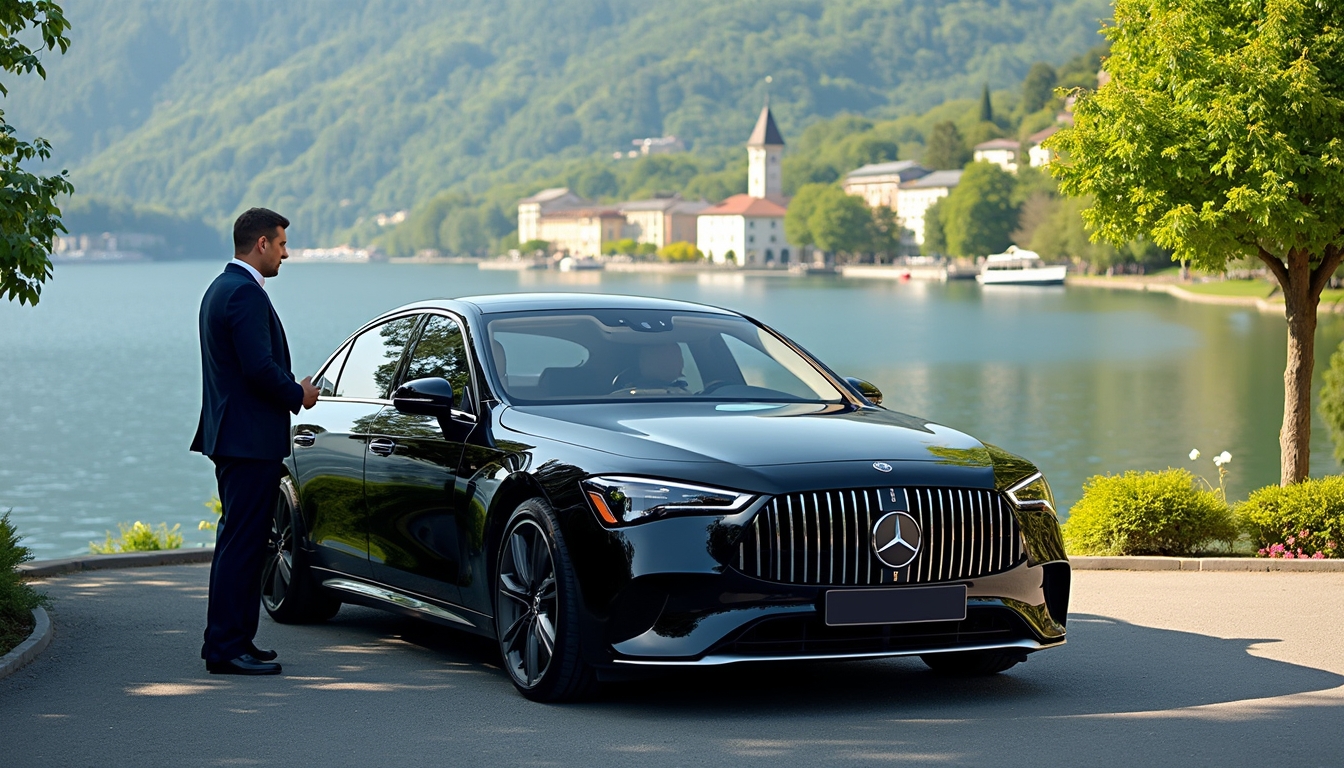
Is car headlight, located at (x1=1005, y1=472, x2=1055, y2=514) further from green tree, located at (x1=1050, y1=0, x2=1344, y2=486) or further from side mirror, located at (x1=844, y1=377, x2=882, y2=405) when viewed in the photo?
green tree, located at (x1=1050, y1=0, x2=1344, y2=486)

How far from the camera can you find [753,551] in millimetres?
6215

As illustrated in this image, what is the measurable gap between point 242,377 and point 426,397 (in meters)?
0.91

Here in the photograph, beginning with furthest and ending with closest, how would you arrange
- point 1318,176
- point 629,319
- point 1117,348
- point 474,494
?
point 1117,348 < point 1318,176 < point 629,319 < point 474,494

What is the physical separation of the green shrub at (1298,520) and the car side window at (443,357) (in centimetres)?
651

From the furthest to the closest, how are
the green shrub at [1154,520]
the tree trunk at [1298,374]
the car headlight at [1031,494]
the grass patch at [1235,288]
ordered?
the grass patch at [1235,288] < the tree trunk at [1298,374] < the green shrub at [1154,520] < the car headlight at [1031,494]

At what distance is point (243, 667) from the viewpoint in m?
7.58

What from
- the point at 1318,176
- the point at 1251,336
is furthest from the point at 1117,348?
the point at 1318,176

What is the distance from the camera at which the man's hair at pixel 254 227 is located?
7730 mm

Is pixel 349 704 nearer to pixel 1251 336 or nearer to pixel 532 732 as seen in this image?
pixel 532 732

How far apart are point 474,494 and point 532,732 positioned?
131 centimetres

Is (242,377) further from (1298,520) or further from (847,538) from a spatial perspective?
→ (1298,520)

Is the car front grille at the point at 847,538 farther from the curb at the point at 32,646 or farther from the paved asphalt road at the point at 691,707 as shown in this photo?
the curb at the point at 32,646

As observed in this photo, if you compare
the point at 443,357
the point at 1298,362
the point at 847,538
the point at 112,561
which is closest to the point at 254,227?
the point at 443,357

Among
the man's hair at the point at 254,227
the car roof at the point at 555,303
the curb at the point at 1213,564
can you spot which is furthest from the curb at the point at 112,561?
the curb at the point at 1213,564
